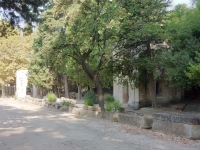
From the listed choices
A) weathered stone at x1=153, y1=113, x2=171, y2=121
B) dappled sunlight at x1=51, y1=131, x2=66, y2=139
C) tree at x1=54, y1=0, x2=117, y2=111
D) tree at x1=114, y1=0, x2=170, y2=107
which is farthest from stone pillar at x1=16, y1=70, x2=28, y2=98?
weathered stone at x1=153, y1=113, x2=171, y2=121

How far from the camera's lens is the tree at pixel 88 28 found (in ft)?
39.7

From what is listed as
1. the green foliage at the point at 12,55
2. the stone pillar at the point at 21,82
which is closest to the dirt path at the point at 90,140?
the stone pillar at the point at 21,82

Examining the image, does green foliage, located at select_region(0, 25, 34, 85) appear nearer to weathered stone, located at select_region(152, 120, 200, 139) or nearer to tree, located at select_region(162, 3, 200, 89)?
tree, located at select_region(162, 3, 200, 89)

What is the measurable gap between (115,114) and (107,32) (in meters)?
4.15

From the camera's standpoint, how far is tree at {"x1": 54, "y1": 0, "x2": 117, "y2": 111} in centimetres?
1210

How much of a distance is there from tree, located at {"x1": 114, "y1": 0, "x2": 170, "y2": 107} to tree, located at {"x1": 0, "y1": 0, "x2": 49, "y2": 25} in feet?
17.2

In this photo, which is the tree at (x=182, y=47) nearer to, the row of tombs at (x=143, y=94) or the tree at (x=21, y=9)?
the row of tombs at (x=143, y=94)

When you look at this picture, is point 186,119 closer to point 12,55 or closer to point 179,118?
point 179,118

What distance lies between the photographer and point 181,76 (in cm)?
1498

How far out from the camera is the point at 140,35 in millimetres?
13039

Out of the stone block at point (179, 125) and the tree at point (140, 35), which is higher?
the tree at point (140, 35)

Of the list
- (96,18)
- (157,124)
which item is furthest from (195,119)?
(96,18)

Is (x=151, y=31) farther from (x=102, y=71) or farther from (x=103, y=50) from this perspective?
(x=102, y=71)

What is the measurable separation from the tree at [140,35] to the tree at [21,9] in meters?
5.25
